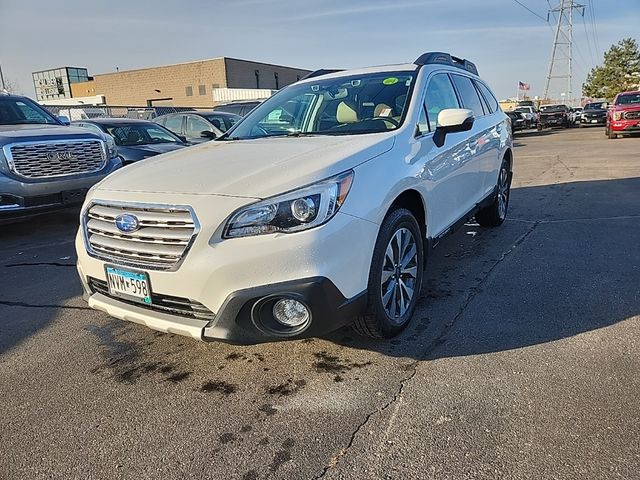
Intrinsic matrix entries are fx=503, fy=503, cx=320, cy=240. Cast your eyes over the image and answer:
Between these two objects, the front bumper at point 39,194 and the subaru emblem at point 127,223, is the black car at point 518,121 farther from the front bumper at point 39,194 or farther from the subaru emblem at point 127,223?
the subaru emblem at point 127,223

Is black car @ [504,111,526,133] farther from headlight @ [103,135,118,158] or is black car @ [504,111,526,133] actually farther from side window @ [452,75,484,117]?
headlight @ [103,135,118,158]

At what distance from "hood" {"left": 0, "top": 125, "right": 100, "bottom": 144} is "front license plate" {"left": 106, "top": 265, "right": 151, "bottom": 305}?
4.37 m

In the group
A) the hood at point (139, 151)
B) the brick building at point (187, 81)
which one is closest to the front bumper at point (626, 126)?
the hood at point (139, 151)

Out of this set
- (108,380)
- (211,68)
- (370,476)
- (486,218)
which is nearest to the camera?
(370,476)

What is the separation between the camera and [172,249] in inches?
103

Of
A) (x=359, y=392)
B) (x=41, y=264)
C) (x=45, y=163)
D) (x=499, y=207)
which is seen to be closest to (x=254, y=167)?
(x=359, y=392)

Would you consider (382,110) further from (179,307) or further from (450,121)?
(179,307)

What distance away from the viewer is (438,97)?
13.6 ft

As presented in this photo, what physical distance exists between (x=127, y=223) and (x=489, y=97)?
470 centimetres

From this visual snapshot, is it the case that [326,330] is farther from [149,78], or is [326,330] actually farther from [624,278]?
[149,78]

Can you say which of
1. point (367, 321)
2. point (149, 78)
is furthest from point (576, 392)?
point (149, 78)

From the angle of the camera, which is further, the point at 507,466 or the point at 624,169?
the point at 624,169

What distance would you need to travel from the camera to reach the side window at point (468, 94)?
4.83m

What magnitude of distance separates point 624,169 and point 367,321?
1014 centimetres
